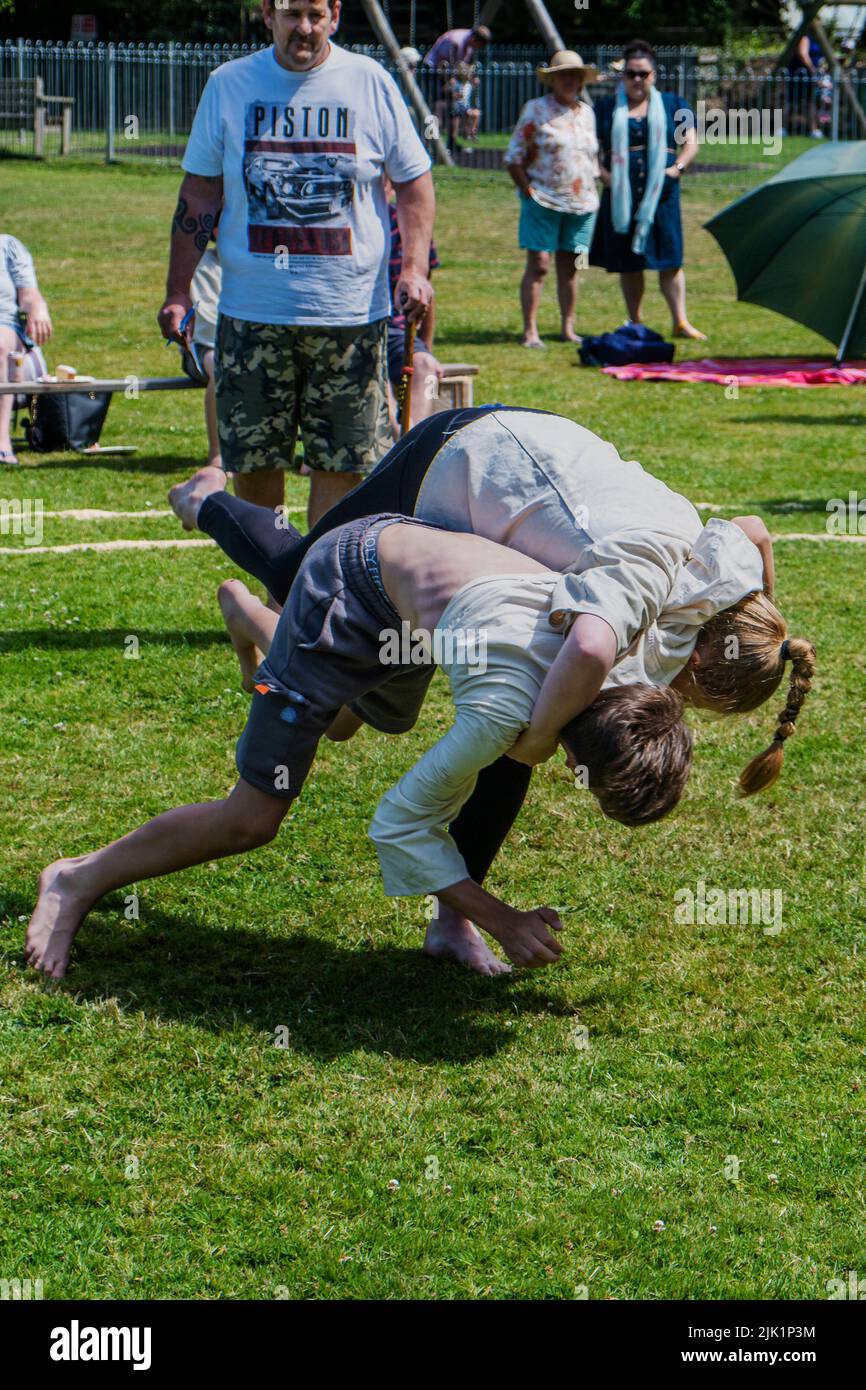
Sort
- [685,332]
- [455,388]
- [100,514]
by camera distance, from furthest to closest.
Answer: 1. [685,332]
2. [455,388]
3. [100,514]

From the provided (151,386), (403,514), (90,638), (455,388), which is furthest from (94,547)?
(403,514)

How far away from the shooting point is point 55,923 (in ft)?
12.3

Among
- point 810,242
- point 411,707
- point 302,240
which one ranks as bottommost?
point 411,707

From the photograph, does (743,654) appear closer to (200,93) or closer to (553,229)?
(553,229)

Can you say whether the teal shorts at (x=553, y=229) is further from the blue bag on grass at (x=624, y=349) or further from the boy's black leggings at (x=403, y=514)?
the boy's black leggings at (x=403, y=514)

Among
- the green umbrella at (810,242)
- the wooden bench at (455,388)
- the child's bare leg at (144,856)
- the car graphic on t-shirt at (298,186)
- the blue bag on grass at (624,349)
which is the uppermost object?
the green umbrella at (810,242)

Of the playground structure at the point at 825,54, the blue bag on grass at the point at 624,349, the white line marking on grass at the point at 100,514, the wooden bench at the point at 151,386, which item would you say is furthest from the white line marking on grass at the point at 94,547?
the playground structure at the point at 825,54

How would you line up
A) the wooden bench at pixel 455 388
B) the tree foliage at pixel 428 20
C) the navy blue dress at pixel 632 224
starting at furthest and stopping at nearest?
the tree foliage at pixel 428 20 → the navy blue dress at pixel 632 224 → the wooden bench at pixel 455 388

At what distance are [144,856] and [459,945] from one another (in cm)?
78

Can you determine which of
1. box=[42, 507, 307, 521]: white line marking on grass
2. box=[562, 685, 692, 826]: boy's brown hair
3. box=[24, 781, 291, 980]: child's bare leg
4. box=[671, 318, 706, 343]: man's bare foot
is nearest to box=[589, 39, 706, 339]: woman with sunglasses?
box=[671, 318, 706, 343]: man's bare foot

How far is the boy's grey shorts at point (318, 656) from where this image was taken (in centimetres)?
341
